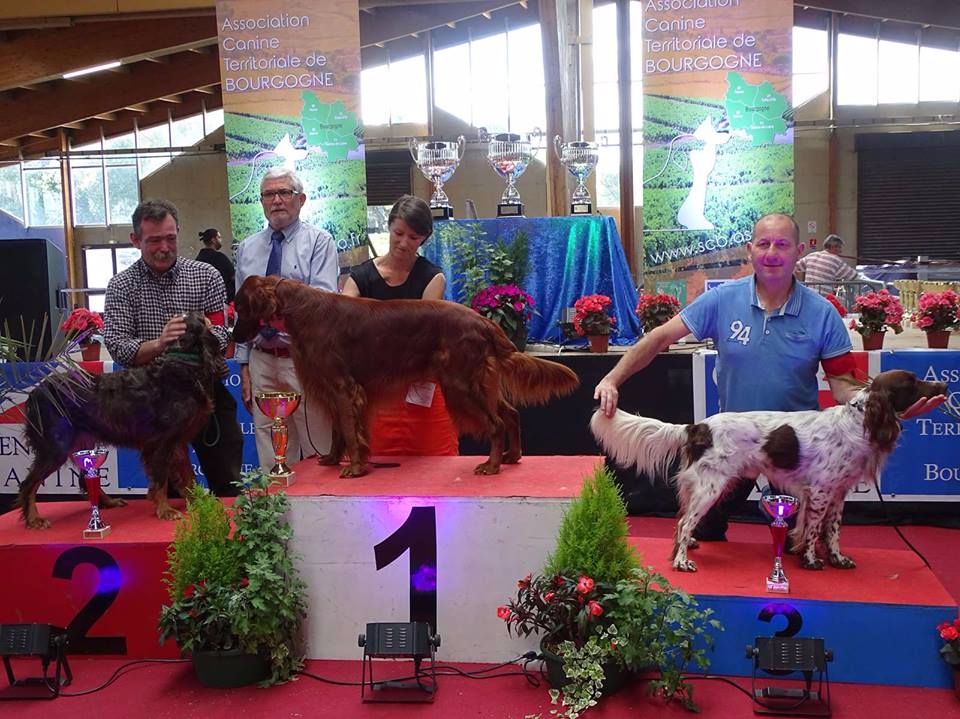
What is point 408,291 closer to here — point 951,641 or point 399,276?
point 399,276

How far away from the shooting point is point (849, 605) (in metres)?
2.71

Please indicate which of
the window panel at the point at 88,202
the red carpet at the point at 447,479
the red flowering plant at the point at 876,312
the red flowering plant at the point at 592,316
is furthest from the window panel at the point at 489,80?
the red carpet at the point at 447,479

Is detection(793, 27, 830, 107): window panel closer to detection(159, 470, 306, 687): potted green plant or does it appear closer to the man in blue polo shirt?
the man in blue polo shirt

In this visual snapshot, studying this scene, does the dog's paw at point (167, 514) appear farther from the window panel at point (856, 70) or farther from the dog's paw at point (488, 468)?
the window panel at point (856, 70)

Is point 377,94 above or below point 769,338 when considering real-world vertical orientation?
above

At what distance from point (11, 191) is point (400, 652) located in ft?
58.9

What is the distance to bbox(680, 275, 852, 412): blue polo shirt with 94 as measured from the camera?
3.06 meters

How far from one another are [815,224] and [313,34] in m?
11.7

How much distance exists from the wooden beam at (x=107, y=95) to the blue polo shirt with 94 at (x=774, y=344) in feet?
42.4

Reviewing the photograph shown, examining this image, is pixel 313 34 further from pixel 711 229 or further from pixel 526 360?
pixel 526 360

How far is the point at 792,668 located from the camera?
2646 millimetres

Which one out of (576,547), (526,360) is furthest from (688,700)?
(526,360)

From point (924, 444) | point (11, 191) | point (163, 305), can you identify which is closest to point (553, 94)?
point (924, 444)

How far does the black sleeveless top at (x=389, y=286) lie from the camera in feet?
12.0
